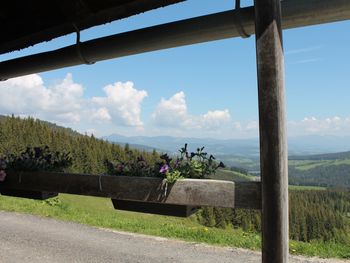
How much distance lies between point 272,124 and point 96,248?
229 inches

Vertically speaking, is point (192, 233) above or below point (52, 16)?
below

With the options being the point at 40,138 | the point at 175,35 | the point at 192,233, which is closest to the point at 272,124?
the point at 175,35

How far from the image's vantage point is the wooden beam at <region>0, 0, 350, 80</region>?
1.82m

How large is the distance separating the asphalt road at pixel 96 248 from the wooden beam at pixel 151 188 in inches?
140

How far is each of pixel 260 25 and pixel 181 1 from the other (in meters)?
0.81

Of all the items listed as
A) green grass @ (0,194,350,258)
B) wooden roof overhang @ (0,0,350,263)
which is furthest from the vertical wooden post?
green grass @ (0,194,350,258)

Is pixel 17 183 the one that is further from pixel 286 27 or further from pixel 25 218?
pixel 25 218

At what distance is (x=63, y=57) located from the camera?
9.18ft

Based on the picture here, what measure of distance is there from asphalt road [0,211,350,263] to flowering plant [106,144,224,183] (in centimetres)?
369

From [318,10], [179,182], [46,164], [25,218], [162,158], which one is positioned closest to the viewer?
[318,10]

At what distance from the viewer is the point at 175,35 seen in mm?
2234

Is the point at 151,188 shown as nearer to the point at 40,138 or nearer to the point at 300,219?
the point at 40,138

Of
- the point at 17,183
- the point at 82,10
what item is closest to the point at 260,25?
the point at 82,10

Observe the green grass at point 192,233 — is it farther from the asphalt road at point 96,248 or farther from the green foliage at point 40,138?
the green foliage at point 40,138
